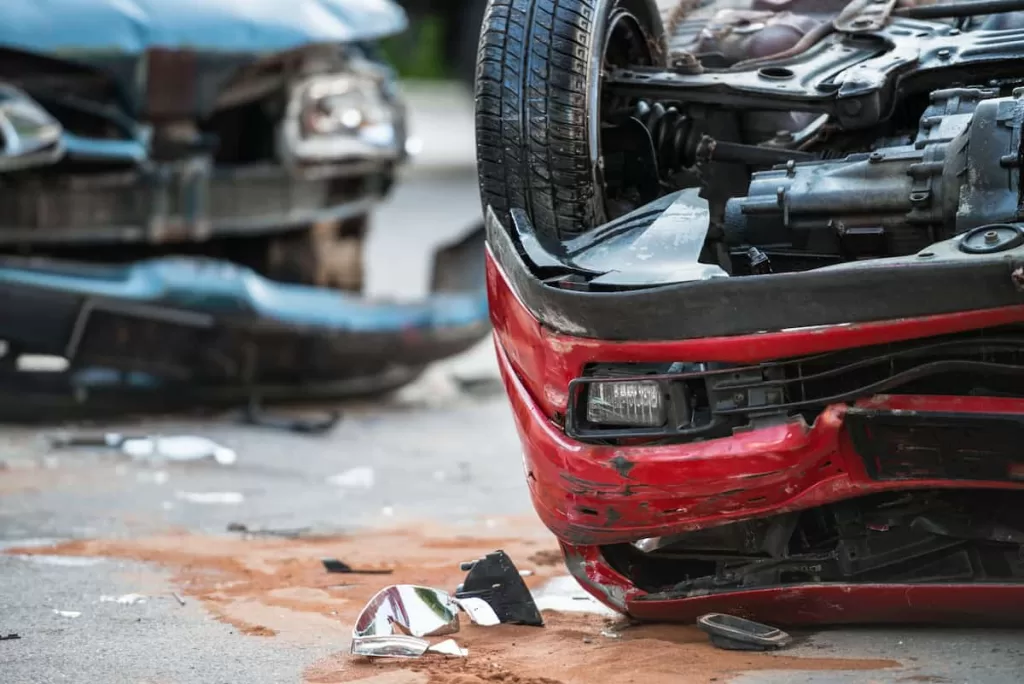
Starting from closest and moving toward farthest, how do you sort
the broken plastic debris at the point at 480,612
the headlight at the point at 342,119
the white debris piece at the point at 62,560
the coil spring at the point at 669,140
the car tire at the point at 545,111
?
the broken plastic debris at the point at 480,612 < the car tire at the point at 545,111 < the coil spring at the point at 669,140 < the white debris piece at the point at 62,560 < the headlight at the point at 342,119

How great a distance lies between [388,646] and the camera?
348 cm

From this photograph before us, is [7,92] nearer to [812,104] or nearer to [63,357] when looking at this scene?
[63,357]

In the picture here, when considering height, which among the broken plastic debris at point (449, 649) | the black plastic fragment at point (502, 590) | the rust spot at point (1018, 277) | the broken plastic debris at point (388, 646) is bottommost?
the black plastic fragment at point (502, 590)

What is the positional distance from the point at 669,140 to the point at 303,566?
151 cm

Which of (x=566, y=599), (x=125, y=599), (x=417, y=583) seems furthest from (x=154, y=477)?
(x=566, y=599)

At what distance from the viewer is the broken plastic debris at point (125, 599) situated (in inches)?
157

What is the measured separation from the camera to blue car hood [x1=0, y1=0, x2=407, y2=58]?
6.11 meters

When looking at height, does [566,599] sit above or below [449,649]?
below

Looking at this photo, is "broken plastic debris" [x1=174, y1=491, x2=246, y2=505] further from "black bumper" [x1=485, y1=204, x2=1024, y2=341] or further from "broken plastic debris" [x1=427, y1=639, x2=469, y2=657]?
"black bumper" [x1=485, y1=204, x2=1024, y2=341]

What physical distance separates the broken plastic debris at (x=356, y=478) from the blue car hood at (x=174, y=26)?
1.75 m

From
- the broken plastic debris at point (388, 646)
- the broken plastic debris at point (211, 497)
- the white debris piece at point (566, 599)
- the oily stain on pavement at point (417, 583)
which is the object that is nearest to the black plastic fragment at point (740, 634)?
the oily stain on pavement at point (417, 583)

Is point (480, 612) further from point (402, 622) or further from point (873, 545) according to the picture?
point (873, 545)

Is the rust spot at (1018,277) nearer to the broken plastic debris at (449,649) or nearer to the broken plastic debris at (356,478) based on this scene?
the broken plastic debris at (449,649)

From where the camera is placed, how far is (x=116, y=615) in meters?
3.86
